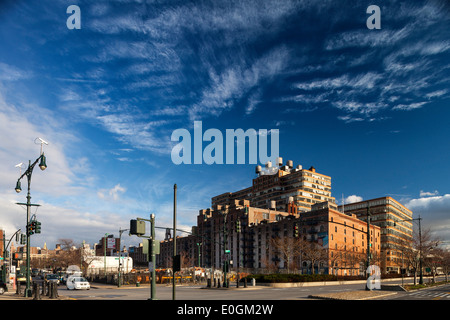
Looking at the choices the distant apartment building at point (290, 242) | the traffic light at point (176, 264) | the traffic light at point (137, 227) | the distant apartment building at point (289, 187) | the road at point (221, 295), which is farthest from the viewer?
the distant apartment building at point (289, 187)

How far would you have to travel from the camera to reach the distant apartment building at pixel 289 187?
161 m

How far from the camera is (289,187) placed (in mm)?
166750

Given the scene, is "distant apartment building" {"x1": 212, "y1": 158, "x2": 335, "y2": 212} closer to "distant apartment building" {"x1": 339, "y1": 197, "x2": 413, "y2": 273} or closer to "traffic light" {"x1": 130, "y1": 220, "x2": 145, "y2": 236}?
"distant apartment building" {"x1": 339, "y1": 197, "x2": 413, "y2": 273}

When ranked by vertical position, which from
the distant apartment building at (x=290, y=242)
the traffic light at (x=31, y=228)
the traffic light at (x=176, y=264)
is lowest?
the distant apartment building at (x=290, y=242)

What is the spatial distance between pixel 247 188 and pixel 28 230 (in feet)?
547

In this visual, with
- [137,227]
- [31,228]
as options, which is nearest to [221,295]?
[137,227]

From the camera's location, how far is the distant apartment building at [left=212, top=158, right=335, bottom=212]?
161375 millimetres

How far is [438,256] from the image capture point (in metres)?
97.4

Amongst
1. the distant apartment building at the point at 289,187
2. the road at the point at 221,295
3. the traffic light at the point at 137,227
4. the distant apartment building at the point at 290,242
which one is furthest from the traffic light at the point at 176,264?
the distant apartment building at the point at 289,187

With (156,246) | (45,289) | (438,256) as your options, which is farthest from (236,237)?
(156,246)

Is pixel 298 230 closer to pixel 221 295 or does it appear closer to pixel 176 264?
pixel 221 295

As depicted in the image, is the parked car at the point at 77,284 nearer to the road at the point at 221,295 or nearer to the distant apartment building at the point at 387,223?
the road at the point at 221,295

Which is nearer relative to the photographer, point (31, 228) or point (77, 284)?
point (31, 228)

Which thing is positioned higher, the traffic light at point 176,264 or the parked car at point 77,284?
the traffic light at point 176,264
